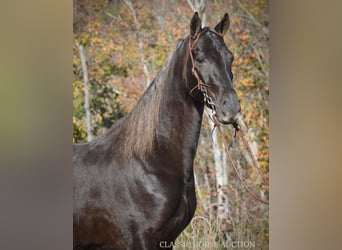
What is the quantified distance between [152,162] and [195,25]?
766 mm

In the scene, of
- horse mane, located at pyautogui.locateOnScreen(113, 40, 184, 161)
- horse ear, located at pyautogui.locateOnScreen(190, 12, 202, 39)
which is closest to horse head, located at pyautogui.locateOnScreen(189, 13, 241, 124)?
horse ear, located at pyautogui.locateOnScreen(190, 12, 202, 39)

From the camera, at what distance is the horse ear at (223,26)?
2.69 metres

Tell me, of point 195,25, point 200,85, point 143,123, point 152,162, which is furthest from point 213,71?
point 152,162

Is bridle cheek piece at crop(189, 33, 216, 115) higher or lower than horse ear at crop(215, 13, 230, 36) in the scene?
lower

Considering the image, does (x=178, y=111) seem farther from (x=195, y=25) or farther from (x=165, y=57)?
(x=195, y=25)

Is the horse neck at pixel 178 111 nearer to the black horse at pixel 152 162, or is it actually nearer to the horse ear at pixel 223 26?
the black horse at pixel 152 162

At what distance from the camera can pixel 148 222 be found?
2623 millimetres

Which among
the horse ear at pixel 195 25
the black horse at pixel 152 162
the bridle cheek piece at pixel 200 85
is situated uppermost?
the horse ear at pixel 195 25

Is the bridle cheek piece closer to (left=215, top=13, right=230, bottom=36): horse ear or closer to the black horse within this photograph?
the black horse

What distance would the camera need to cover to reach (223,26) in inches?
106

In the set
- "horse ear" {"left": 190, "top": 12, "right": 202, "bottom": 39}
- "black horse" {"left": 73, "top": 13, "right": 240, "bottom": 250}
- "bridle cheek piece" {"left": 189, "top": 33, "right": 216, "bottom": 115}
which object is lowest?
"black horse" {"left": 73, "top": 13, "right": 240, "bottom": 250}

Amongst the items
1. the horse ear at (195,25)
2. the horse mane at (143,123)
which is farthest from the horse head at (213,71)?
the horse mane at (143,123)

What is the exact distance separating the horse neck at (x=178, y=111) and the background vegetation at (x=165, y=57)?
71 millimetres

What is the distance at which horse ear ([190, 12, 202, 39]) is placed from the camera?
2.63 meters
